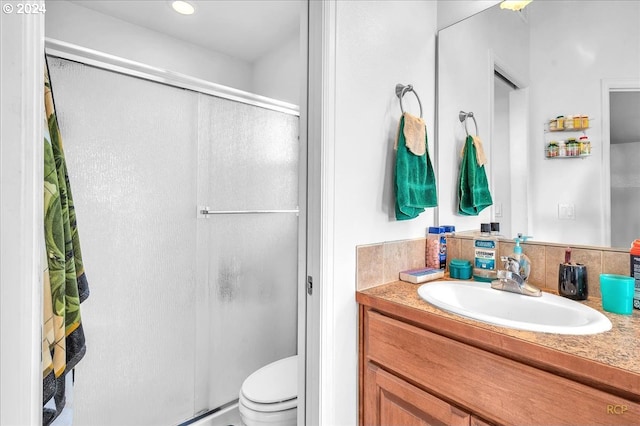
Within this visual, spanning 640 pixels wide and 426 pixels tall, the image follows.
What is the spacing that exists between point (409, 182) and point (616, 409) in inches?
32.4

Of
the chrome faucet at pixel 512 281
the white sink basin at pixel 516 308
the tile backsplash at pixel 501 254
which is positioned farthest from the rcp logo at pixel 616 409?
the tile backsplash at pixel 501 254

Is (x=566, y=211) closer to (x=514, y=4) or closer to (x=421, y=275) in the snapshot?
(x=421, y=275)

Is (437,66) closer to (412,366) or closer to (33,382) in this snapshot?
(412,366)

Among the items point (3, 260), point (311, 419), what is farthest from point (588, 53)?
point (3, 260)

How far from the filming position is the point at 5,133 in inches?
20.6

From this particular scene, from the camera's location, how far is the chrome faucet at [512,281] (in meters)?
1.04

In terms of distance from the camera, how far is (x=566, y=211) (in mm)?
1128

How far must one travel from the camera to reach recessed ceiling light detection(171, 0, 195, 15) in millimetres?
1851

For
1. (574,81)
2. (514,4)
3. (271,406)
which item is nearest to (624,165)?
(574,81)

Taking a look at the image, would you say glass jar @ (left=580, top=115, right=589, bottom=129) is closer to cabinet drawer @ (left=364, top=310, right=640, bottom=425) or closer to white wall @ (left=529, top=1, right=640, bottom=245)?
white wall @ (left=529, top=1, right=640, bottom=245)

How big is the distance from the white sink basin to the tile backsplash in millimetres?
143

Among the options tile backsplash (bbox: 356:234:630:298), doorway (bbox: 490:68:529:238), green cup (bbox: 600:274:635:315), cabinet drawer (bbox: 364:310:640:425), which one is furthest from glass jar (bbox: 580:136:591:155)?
cabinet drawer (bbox: 364:310:640:425)

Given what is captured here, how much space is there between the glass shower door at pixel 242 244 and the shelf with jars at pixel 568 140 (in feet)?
4.52

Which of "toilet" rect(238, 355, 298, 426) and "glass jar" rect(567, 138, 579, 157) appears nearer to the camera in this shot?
"glass jar" rect(567, 138, 579, 157)
